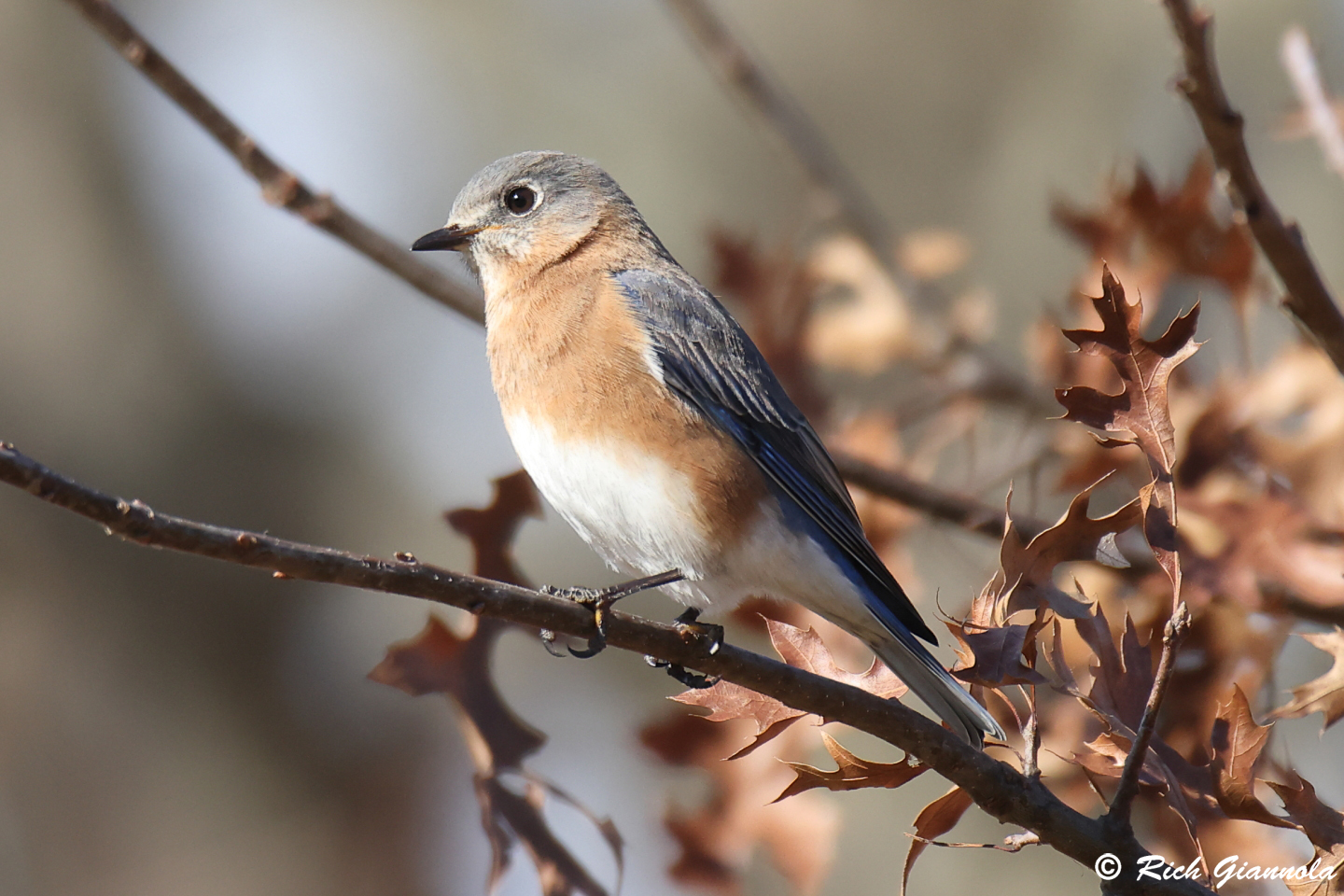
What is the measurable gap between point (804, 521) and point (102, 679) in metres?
5.39

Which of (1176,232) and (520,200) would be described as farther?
(520,200)

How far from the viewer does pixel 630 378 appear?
328 centimetres

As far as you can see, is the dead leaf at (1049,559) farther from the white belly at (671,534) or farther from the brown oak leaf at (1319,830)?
the white belly at (671,534)

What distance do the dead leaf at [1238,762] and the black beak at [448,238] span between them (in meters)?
2.84

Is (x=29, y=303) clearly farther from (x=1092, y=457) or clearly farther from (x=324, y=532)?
(x=1092, y=457)

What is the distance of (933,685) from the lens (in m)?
3.07

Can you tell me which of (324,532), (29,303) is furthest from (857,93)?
(29,303)

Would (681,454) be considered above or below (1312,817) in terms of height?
above

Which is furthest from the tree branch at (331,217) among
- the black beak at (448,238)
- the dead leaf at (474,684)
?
the dead leaf at (474,684)

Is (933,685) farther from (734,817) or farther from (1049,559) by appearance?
(1049,559)

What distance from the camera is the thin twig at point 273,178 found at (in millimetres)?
2736

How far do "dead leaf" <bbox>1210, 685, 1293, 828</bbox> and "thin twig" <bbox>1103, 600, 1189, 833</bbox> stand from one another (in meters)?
0.18

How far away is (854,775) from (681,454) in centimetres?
119

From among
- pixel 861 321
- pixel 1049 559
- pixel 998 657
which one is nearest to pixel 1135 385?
pixel 1049 559
